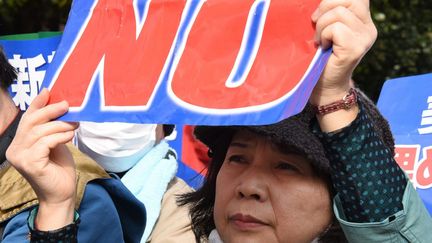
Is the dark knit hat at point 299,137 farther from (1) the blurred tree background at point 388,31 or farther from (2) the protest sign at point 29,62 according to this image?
(1) the blurred tree background at point 388,31

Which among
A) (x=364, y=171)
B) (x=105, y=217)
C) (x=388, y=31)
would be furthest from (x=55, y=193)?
(x=388, y=31)

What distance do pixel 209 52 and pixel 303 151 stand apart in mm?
274

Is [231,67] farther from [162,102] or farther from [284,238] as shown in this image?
[284,238]

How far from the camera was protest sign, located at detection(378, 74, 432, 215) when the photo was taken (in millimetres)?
2979

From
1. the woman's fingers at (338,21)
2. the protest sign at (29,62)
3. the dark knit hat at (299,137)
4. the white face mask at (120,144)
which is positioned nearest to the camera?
the woman's fingers at (338,21)

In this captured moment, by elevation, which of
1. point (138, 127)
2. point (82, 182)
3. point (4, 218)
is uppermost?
point (82, 182)

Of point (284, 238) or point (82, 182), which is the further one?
point (82, 182)

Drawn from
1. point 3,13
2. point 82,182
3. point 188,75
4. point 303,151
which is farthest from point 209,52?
point 3,13

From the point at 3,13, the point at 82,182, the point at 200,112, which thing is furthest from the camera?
the point at 3,13

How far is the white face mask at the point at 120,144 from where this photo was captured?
3.38m

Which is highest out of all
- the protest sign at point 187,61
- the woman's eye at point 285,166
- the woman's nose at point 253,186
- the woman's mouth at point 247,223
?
the protest sign at point 187,61

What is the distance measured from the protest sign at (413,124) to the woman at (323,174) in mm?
1078

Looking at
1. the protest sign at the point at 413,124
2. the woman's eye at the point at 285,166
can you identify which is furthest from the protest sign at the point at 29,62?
the woman's eye at the point at 285,166

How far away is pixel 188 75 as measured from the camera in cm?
168
